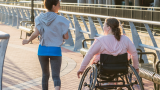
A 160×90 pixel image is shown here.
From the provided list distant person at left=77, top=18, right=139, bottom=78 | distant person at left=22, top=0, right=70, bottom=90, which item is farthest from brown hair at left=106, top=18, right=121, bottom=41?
distant person at left=22, top=0, right=70, bottom=90

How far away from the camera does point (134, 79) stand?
13.4 ft

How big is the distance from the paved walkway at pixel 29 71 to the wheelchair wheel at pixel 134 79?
188 centimetres

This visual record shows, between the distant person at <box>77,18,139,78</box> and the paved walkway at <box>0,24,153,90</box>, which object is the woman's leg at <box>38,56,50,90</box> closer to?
the distant person at <box>77,18,139,78</box>

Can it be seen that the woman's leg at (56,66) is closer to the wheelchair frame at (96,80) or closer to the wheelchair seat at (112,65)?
the wheelchair frame at (96,80)

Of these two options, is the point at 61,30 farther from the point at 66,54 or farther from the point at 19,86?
the point at 66,54

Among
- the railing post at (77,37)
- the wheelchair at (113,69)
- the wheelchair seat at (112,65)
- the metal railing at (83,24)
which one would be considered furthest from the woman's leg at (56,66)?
the railing post at (77,37)

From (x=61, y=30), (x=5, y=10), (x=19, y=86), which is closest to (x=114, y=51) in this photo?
(x=61, y=30)

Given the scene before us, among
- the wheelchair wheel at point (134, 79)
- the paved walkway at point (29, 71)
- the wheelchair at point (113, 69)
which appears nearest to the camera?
the wheelchair wheel at point (134, 79)

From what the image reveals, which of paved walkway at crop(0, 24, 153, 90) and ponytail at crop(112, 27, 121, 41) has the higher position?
ponytail at crop(112, 27, 121, 41)

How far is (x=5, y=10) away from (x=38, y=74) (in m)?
19.0

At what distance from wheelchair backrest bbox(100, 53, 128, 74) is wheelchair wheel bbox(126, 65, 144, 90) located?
0.10m

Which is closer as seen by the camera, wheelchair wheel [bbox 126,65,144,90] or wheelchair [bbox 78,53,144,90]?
wheelchair wheel [bbox 126,65,144,90]

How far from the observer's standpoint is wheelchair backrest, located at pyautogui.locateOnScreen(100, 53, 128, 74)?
402cm

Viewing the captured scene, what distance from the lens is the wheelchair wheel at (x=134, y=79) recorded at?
383cm
